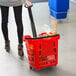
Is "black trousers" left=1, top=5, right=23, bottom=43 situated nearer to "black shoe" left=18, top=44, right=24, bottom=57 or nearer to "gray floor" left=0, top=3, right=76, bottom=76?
"black shoe" left=18, top=44, right=24, bottom=57

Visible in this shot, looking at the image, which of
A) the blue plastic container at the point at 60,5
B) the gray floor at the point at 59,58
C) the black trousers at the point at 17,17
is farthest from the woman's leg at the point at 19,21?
the blue plastic container at the point at 60,5

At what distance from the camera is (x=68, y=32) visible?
336 centimetres

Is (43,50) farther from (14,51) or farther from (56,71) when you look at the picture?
(14,51)

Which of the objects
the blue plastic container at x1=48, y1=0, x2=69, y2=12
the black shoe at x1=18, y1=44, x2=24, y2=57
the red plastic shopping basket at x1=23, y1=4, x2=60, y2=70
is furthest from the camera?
the blue plastic container at x1=48, y1=0, x2=69, y2=12

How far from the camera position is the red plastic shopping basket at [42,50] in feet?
6.81

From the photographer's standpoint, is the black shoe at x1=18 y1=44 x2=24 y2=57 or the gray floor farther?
the black shoe at x1=18 y1=44 x2=24 y2=57

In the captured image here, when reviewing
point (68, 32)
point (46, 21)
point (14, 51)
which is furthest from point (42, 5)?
point (14, 51)

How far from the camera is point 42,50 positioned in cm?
211

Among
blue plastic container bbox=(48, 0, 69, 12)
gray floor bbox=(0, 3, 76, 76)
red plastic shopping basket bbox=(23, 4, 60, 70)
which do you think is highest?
blue plastic container bbox=(48, 0, 69, 12)

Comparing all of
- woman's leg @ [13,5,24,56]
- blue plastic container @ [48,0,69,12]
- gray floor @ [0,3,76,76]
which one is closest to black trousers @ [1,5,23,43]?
woman's leg @ [13,5,24,56]

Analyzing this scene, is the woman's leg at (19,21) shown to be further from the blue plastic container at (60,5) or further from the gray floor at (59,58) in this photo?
the blue plastic container at (60,5)

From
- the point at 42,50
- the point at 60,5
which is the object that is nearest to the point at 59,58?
the point at 42,50

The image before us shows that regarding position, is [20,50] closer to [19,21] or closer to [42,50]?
[19,21]

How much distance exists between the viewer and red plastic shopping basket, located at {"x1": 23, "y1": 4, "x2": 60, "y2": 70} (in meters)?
2.07
